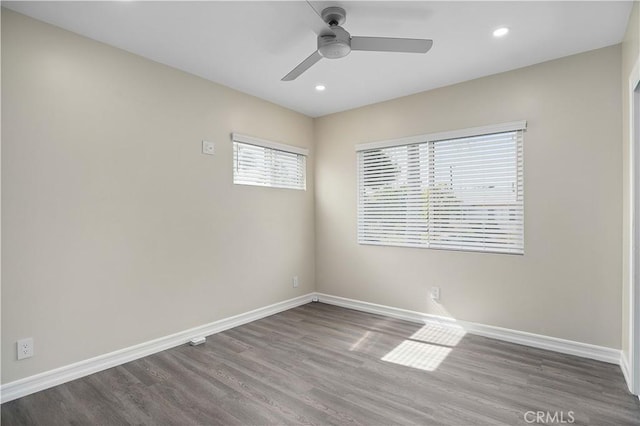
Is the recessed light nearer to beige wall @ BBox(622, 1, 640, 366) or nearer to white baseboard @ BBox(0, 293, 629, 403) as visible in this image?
beige wall @ BBox(622, 1, 640, 366)

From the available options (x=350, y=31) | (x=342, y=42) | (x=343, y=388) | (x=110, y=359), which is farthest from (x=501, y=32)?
(x=110, y=359)

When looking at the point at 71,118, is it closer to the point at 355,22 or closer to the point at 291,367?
the point at 355,22

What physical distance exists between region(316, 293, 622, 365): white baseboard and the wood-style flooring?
0.09 m

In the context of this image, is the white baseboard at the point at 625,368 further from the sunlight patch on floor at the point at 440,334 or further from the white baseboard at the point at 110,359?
the white baseboard at the point at 110,359

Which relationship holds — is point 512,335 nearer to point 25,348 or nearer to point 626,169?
point 626,169

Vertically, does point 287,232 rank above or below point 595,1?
below

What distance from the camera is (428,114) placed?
12.2 feet

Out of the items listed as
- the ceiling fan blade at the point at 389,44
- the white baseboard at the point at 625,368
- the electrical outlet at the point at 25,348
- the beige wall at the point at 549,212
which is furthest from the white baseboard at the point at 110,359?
Answer: the white baseboard at the point at 625,368

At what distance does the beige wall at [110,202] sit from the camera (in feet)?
7.48

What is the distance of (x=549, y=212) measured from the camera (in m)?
3.00

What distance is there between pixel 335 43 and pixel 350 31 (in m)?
0.47

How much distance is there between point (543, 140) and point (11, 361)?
457 centimetres

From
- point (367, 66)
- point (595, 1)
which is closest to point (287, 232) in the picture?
point (367, 66)

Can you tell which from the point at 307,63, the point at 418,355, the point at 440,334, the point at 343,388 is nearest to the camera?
the point at 343,388
